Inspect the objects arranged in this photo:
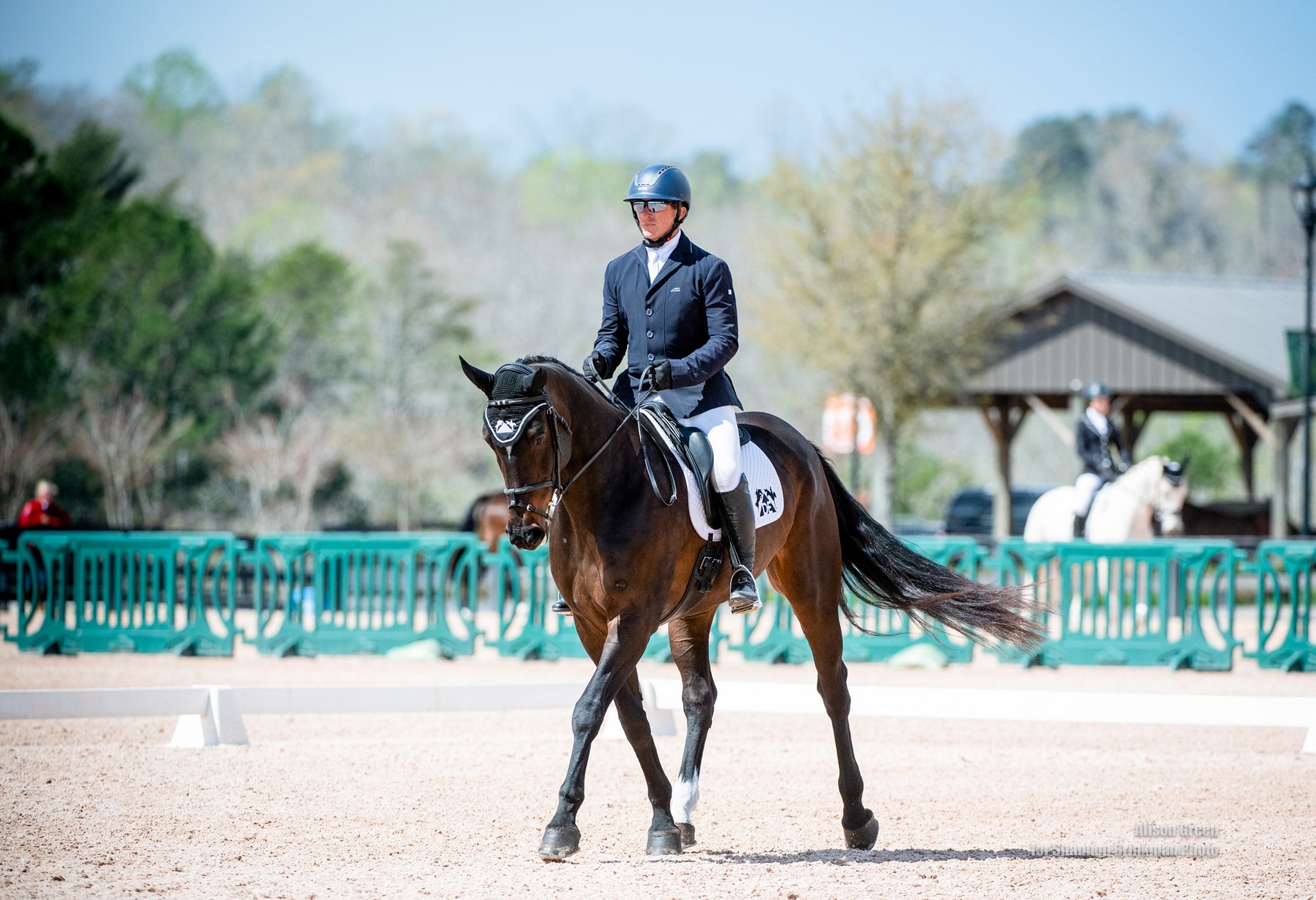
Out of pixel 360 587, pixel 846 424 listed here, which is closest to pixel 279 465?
pixel 846 424

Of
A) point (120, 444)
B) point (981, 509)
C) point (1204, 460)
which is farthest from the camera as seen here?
point (1204, 460)

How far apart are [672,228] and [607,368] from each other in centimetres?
68

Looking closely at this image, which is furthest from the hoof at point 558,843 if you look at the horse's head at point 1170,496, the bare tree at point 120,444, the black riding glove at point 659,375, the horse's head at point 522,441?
the bare tree at point 120,444

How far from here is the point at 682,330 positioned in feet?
19.3

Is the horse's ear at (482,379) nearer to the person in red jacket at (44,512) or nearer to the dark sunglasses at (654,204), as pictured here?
the dark sunglasses at (654,204)

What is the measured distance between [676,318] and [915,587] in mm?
1906

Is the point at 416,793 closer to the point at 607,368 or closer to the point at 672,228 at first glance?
the point at 607,368

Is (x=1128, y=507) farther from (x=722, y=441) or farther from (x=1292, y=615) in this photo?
(x=722, y=441)

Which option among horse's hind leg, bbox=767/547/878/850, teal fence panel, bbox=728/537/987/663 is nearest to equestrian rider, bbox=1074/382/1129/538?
teal fence panel, bbox=728/537/987/663

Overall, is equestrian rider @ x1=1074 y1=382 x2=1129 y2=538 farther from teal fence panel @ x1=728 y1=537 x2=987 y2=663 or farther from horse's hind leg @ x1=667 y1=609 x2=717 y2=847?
horse's hind leg @ x1=667 y1=609 x2=717 y2=847

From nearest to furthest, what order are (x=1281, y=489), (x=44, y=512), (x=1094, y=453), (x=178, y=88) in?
1. (x=1094, y=453)
2. (x=44, y=512)
3. (x=1281, y=489)
4. (x=178, y=88)

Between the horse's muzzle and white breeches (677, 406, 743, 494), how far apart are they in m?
1.08

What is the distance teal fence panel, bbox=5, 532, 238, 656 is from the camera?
13.7 m

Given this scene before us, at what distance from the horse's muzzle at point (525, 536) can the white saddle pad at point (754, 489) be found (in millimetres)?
943
